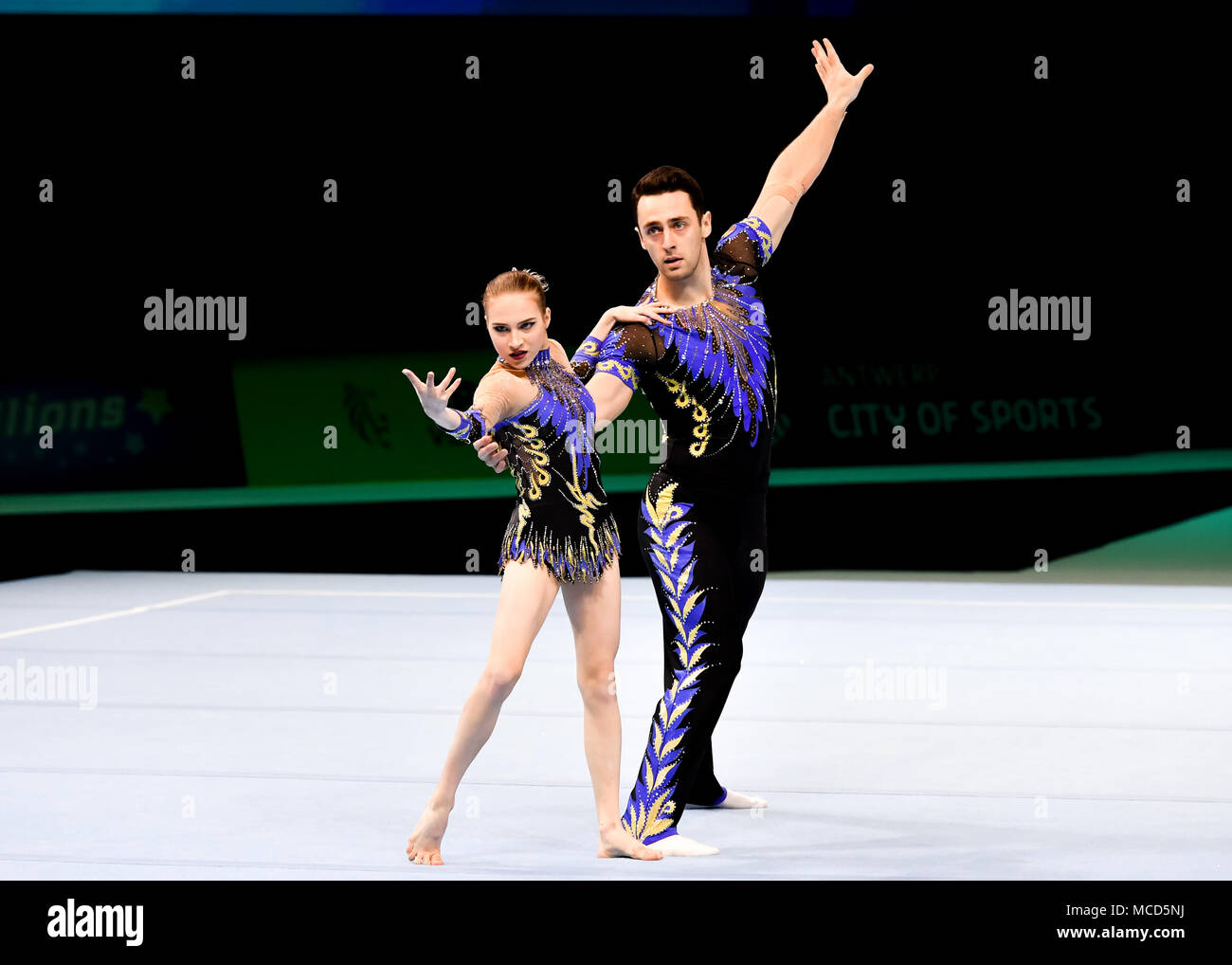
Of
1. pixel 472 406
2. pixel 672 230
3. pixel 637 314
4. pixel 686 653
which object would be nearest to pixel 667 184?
pixel 672 230

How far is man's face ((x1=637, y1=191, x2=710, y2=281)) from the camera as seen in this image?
332cm

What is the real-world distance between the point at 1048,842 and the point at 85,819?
2.25 metres

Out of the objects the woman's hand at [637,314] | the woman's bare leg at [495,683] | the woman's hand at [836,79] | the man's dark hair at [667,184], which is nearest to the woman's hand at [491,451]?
the woman's bare leg at [495,683]

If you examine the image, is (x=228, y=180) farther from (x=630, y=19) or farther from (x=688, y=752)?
(x=688, y=752)

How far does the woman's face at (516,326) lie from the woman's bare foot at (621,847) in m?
1.02

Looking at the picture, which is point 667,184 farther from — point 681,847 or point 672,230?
point 681,847

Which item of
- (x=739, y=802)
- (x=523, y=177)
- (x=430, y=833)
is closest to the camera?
(x=430, y=833)

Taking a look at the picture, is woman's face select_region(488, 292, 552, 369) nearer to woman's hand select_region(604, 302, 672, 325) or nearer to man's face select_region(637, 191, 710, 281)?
woman's hand select_region(604, 302, 672, 325)

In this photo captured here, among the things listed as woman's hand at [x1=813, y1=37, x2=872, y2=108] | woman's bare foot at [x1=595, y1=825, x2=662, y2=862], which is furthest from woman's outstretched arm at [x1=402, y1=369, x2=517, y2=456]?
woman's hand at [x1=813, y1=37, x2=872, y2=108]

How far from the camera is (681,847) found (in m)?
3.31

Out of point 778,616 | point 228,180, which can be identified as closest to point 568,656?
point 778,616

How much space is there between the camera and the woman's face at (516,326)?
3.20m

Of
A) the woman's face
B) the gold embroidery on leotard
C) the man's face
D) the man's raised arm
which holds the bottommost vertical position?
the gold embroidery on leotard

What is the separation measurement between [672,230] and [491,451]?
68 centimetres
